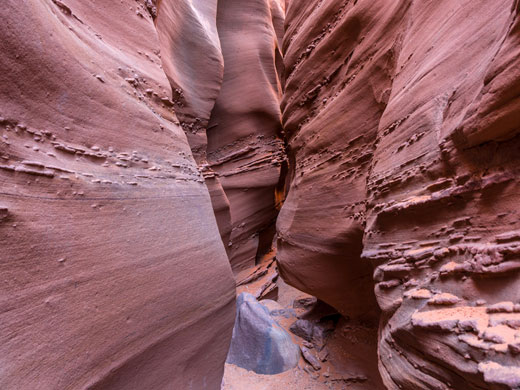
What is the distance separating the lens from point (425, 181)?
5.90 ft

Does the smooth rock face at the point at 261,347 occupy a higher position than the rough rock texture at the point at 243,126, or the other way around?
the rough rock texture at the point at 243,126

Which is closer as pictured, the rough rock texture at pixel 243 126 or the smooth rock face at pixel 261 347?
the smooth rock face at pixel 261 347

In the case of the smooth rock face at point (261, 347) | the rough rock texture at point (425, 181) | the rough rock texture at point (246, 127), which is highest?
the rough rock texture at point (246, 127)

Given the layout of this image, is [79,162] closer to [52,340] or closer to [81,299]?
[81,299]

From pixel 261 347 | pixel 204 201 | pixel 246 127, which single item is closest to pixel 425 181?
pixel 204 201

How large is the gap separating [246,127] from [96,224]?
4976mm

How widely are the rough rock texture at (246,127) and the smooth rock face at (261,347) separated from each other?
190 centimetres

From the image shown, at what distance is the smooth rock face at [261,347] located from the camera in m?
3.76

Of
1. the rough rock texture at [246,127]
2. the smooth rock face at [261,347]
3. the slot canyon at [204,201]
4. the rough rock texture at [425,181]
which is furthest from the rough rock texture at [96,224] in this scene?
the rough rock texture at [246,127]

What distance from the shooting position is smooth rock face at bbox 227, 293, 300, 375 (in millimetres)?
3756

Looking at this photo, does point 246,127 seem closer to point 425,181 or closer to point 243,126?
point 243,126

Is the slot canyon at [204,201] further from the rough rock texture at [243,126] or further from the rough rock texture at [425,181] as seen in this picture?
the rough rock texture at [243,126]

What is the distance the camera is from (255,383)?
3.55 m

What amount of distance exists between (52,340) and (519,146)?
223 centimetres
